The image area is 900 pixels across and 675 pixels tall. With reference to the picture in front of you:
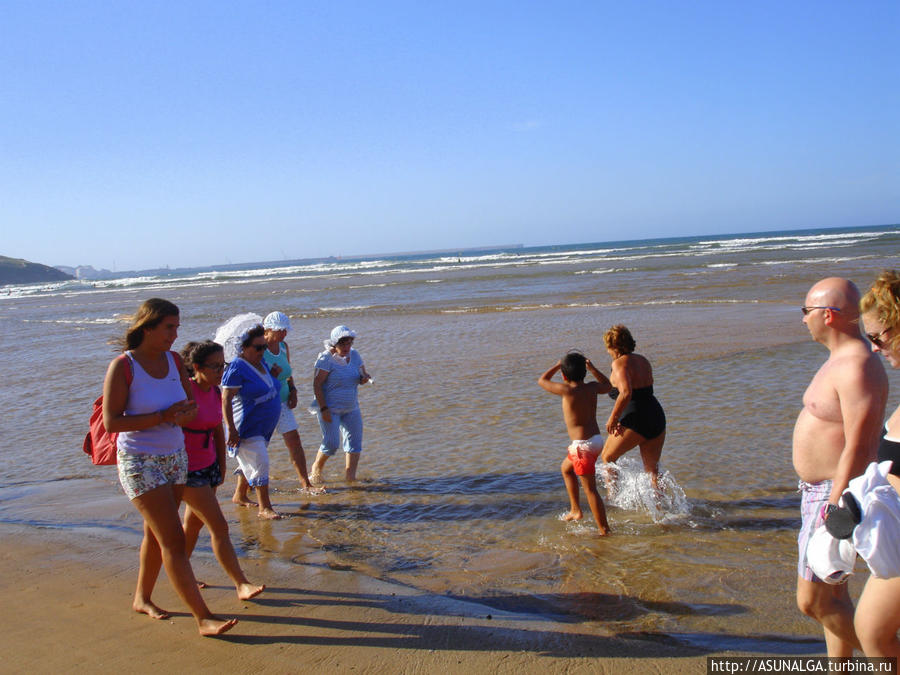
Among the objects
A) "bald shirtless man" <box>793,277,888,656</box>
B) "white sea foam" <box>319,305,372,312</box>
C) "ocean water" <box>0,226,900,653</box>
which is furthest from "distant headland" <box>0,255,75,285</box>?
"bald shirtless man" <box>793,277,888,656</box>

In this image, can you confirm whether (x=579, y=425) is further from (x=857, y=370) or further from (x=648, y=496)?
(x=857, y=370)

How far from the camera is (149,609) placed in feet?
12.6

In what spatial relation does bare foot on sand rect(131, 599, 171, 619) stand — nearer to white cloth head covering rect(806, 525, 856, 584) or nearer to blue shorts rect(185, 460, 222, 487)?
blue shorts rect(185, 460, 222, 487)

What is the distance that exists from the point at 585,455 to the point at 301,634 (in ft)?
7.80

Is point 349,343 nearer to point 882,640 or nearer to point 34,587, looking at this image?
point 34,587

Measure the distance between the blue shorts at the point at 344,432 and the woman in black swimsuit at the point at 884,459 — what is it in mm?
4677

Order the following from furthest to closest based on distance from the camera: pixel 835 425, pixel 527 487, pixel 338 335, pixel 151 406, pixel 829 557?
pixel 338 335 < pixel 527 487 < pixel 151 406 < pixel 835 425 < pixel 829 557

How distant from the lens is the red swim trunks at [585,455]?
16.3 feet

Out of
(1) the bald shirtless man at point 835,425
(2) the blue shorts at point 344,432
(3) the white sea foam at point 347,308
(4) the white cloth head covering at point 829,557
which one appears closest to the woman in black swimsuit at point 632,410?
(1) the bald shirtless man at point 835,425

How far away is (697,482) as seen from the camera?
575 cm

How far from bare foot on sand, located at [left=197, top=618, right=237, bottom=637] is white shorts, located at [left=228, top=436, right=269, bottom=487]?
1.89 meters

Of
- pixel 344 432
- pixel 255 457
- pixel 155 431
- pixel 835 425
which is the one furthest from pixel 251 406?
pixel 835 425

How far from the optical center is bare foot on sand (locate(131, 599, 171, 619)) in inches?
150

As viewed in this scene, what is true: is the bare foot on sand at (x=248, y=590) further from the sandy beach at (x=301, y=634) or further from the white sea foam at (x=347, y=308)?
the white sea foam at (x=347, y=308)
